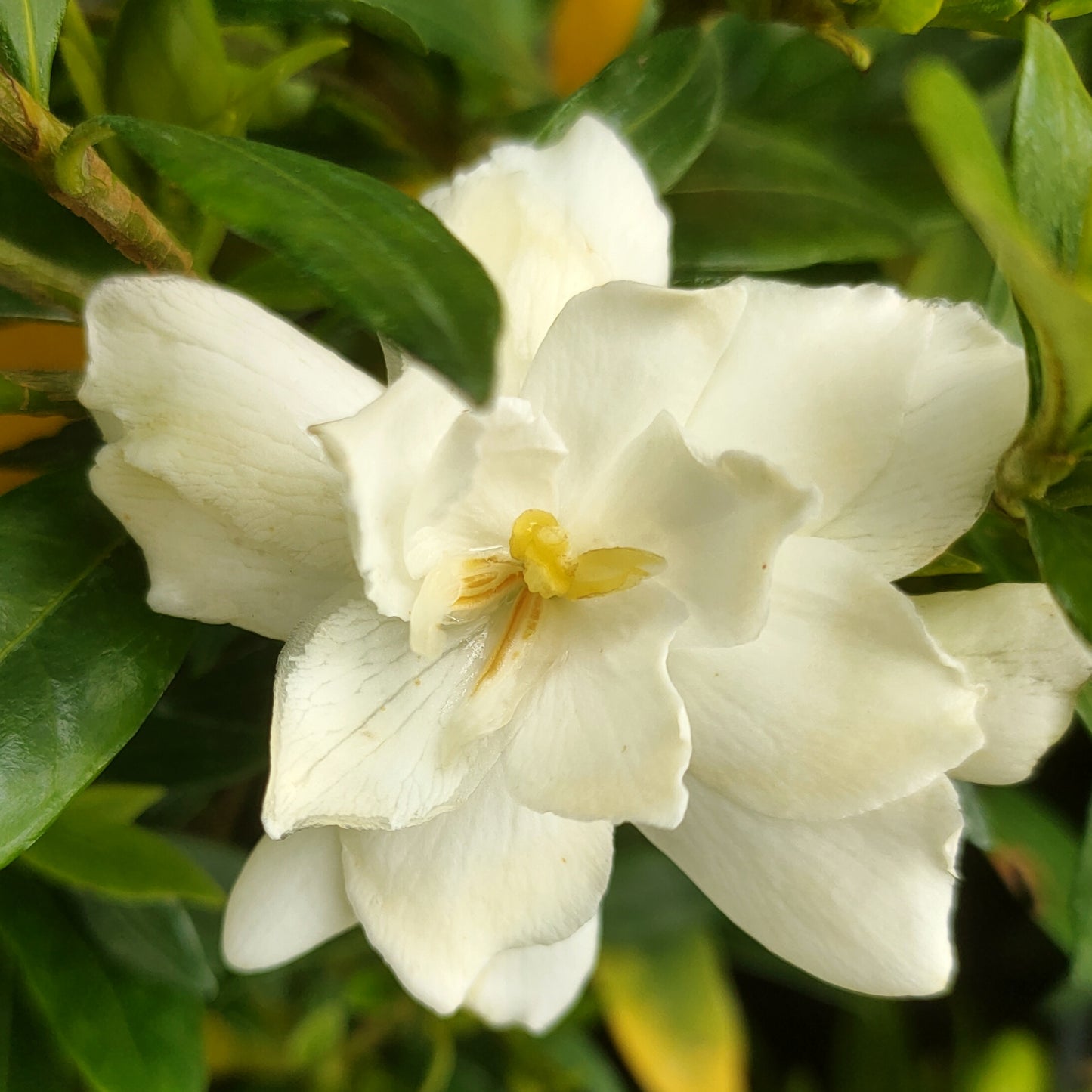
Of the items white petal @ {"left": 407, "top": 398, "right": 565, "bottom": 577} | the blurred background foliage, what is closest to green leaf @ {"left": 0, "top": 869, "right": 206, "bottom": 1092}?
the blurred background foliage

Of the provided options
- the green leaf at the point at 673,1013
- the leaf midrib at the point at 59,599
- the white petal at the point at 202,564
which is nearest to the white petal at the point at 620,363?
the white petal at the point at 202,564

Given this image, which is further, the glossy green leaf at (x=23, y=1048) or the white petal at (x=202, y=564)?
the glossy green leaf at (x=23, y=1048)

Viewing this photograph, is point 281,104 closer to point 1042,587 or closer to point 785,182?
point 785,182

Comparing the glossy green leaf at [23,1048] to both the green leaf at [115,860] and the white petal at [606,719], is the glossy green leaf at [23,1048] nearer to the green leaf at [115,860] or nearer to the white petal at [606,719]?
the green leaf at [115,860]

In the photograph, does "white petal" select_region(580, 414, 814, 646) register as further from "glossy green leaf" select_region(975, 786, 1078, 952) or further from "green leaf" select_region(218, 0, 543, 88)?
"glossy green leaf" select_region(975, 786, 1078, 952)

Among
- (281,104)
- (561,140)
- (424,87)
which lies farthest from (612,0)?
(561,140)

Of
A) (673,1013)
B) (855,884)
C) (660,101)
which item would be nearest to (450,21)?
(660,101)

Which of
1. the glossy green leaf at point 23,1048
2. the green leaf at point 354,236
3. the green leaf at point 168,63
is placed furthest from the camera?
the glossy green leaf at point 23,1048
